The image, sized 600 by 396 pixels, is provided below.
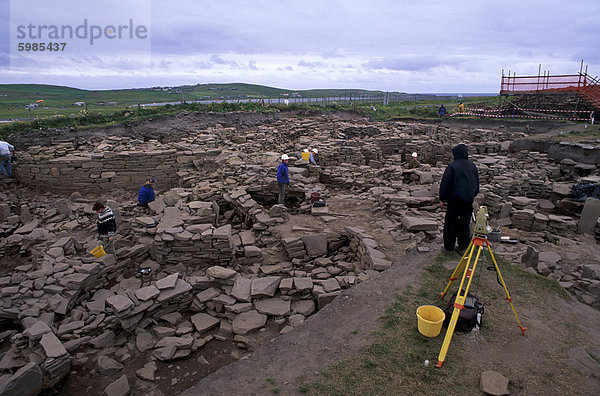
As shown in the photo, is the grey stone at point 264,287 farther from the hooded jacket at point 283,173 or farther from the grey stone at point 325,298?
the hooded jacket at point 283,173

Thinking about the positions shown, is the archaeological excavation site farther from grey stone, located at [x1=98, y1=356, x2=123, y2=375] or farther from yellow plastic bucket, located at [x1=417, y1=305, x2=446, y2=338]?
yellow plastic bucket, located at [x1=417, y1=305, x2=446, y2=338]

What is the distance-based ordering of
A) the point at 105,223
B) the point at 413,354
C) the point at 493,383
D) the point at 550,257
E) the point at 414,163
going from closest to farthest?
the point at 493,383 → the point at 413,354 → the point at 550,257 → the point at 105,223 → the point at 414,163

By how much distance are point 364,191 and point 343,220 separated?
3294mm

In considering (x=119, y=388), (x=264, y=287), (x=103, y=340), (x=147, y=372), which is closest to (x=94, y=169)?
(x=103, y=340)

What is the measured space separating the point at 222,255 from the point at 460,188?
17.5 ft

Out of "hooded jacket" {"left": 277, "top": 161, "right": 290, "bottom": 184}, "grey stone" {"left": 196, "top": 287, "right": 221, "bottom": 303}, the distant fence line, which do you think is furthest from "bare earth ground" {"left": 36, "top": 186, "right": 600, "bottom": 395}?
the distant fence line

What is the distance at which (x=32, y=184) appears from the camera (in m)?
13.1

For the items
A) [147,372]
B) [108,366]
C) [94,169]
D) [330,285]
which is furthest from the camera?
[94,169]

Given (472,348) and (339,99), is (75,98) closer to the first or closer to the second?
(339,99)

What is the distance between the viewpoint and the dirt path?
3891 mm

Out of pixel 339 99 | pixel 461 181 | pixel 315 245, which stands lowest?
pixel 315 245

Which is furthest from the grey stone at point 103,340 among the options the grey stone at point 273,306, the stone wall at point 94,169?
the stone wall at point 94,169

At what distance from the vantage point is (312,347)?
173 inches

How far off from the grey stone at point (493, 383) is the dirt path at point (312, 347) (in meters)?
1.35
